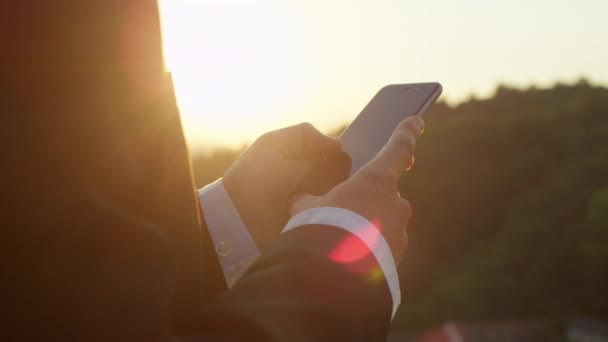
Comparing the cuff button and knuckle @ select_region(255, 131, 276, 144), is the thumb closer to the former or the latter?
the cuff button

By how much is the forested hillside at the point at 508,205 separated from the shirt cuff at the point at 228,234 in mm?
51315

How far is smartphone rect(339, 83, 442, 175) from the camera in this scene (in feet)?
A: 5.57

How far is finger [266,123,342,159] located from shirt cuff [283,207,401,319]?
617 millimetres

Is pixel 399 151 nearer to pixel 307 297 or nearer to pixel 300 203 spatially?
pixel 300 203

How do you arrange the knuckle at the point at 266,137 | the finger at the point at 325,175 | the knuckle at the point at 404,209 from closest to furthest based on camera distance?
the knuckle at the point at 404,209, the finger at the point at 325,175, the knuckle at the point at 266,137

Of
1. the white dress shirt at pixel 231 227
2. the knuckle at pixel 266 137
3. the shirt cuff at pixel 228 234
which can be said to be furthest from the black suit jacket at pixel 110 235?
the knuckle at pixel 266 137

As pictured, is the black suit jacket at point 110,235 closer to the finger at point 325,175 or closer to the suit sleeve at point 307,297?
the suit sleeve at point 307,297

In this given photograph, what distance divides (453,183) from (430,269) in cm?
620

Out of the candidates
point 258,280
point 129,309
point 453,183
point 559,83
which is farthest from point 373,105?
point 559,83


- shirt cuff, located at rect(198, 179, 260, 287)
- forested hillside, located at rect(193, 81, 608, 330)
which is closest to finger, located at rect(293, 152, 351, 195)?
shirt cuff, located at rect(198, 179, 260, 287)

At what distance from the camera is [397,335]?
56.5 meters

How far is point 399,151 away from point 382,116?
0.53 m

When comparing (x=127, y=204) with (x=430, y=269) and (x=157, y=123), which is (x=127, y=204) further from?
(x=430, y=269)

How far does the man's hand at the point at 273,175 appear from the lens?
166 centimetres
